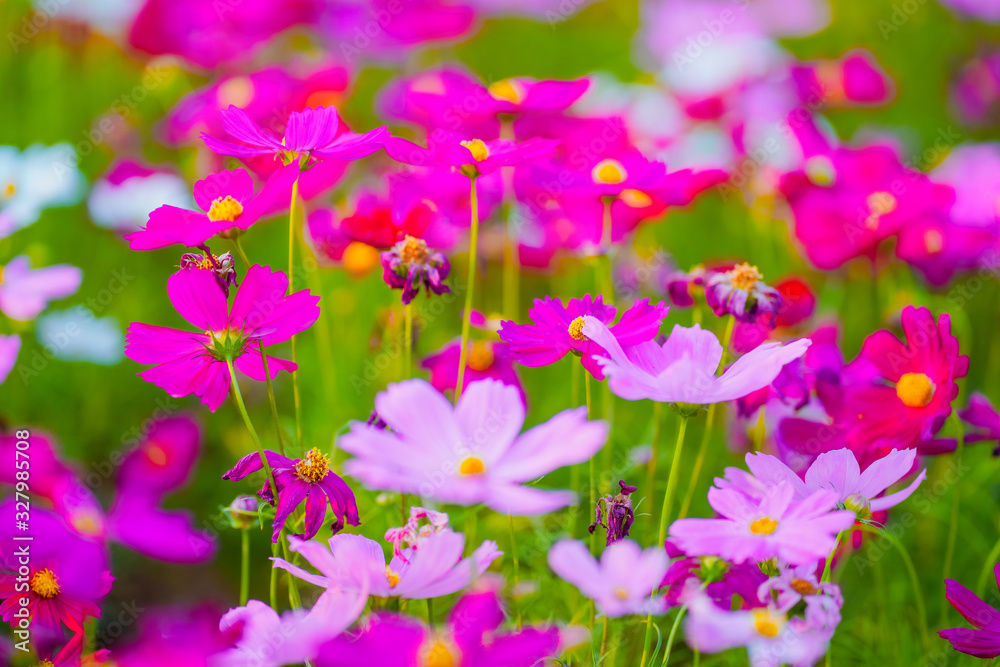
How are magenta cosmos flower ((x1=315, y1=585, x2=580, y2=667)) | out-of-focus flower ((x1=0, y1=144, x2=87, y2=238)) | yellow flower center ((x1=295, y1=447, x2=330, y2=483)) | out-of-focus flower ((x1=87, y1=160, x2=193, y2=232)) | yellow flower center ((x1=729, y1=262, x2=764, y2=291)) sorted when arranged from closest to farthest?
1. magenta cosmos flower ((x1=315, y1=585, x2=580, y2=667))
2. yellow flower center ((x1=295, y1=447, x2=330, y2=483))
3. yellow flower center ((x1=729, y1=262, x2=764, y2=291))
4. out-of-focus flower ((x1=0, y1=144, x2=87, y2=238))
5. out-of-focus flower ((x1=87, y1=160, x2=193, y2=232))

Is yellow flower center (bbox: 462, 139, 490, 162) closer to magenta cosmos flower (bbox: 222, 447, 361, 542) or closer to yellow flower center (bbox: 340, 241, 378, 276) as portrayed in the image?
magenta cosmos flower (bbox: 222, 447, 361, 542)

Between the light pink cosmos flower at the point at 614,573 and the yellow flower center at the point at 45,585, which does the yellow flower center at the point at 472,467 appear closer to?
the light pink cosmos flower at the point at 614,573

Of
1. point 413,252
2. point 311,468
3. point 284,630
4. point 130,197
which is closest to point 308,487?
point 311,468

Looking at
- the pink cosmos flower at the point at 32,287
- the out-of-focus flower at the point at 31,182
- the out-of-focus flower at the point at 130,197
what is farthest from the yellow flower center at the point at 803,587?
the out-of-focus flower at the point at 130,197

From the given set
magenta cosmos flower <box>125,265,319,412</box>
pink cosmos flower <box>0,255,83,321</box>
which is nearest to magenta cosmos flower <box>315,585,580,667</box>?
magenta cosmos flower <box>125,265,319,412</box>

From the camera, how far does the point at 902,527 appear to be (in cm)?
115

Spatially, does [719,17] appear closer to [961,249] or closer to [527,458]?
[961,249]

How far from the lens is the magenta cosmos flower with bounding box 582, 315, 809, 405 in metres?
0.57

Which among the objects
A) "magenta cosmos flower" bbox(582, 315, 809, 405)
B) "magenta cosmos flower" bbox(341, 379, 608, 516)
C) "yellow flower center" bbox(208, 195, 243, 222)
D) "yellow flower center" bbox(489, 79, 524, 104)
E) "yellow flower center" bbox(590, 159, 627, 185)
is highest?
"yellow flower center" bbox(489, 79, 524, 104)

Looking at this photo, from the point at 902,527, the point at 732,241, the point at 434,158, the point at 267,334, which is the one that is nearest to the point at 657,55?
the point at 732,241

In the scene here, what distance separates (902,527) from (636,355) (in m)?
0.70

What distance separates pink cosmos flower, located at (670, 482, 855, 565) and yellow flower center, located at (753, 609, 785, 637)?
4 centimetres

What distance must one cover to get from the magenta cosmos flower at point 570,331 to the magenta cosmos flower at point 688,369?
19 millimetres

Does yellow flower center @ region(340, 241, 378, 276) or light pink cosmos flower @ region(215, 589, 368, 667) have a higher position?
yellow flower center @ region(340, 241, 378, 276)
